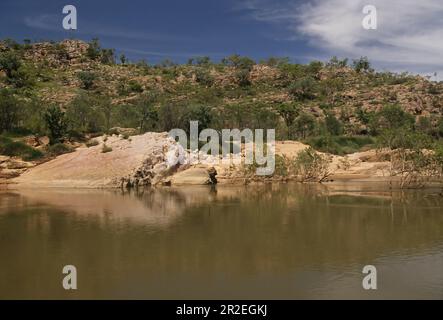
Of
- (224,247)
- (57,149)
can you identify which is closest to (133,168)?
(57,149)

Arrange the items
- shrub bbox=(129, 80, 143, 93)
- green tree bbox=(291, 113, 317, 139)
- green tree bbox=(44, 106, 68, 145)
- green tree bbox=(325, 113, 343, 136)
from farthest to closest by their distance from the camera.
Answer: shrub bbox=(129, 80, 143, 93) → green tree bbox=(325, 113, 343, 136) → green tree bbox=(291, 113, 317, 139) → green tree bbox=(44, 106, 68, 145)

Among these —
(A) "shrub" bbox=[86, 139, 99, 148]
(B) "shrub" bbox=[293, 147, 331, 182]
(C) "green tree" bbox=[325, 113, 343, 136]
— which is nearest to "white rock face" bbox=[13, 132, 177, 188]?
(A) "shrub" bbox=[86, 139, 99, 148]

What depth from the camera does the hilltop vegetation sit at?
173 ft

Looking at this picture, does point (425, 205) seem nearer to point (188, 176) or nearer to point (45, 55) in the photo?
point (188, 176)

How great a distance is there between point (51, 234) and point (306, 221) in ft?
36.5

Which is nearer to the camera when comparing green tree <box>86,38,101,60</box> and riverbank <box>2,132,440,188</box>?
riverbank <box>2,132,440,188</box>

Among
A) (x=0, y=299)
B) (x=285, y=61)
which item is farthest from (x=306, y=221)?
(x=285, y=61)

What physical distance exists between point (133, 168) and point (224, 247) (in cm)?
2596

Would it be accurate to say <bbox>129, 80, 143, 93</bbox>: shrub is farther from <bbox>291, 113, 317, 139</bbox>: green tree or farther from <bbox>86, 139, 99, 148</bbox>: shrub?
<bbox>86, 139, 99, 148</bbox>: shrub

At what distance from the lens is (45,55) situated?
10206cm

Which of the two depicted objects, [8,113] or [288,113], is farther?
[288,113]

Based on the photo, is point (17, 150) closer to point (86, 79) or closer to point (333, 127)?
point (333, 127)

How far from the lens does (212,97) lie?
301 ft

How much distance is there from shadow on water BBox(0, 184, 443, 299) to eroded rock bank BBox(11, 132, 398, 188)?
9483 millimetres
